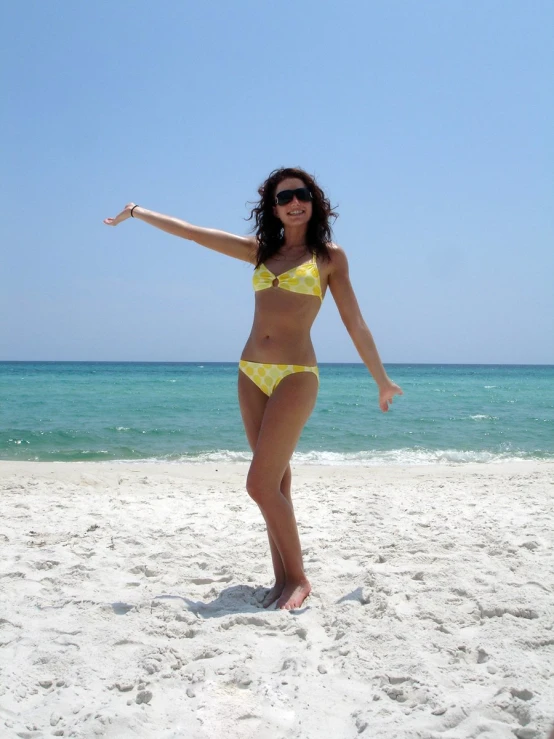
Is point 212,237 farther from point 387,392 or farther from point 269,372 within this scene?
point 387,392

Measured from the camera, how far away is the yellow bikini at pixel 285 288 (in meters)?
3.25

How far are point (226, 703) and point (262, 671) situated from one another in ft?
0.92

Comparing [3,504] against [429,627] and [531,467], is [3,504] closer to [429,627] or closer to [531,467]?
[429,627]

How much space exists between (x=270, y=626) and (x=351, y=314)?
1707 millimetres

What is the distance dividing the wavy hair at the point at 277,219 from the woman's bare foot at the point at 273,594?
184 centimetres

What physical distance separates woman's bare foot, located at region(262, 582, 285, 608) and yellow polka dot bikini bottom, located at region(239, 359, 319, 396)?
109cm

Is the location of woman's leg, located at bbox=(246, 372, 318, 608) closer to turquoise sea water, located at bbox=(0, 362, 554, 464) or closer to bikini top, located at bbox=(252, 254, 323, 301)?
bikini top, located at bbox=(252, 254, 323, 301)

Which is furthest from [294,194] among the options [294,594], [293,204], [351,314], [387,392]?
[294,594]

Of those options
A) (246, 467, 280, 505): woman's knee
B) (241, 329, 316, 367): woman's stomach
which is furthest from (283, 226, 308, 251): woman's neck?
(246, 467, 280, 505): woman's knee

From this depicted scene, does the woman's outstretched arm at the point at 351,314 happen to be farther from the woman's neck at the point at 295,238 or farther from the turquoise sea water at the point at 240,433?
the turquoise sea water at the point at 240,433

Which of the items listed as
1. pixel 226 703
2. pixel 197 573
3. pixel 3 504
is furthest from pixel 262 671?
Result: pixel 3 504

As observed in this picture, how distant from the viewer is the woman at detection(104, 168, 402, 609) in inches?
126

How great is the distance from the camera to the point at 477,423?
1697cm

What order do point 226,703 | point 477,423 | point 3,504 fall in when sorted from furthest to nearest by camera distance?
point 477,423, point 3,504, point 226,703
